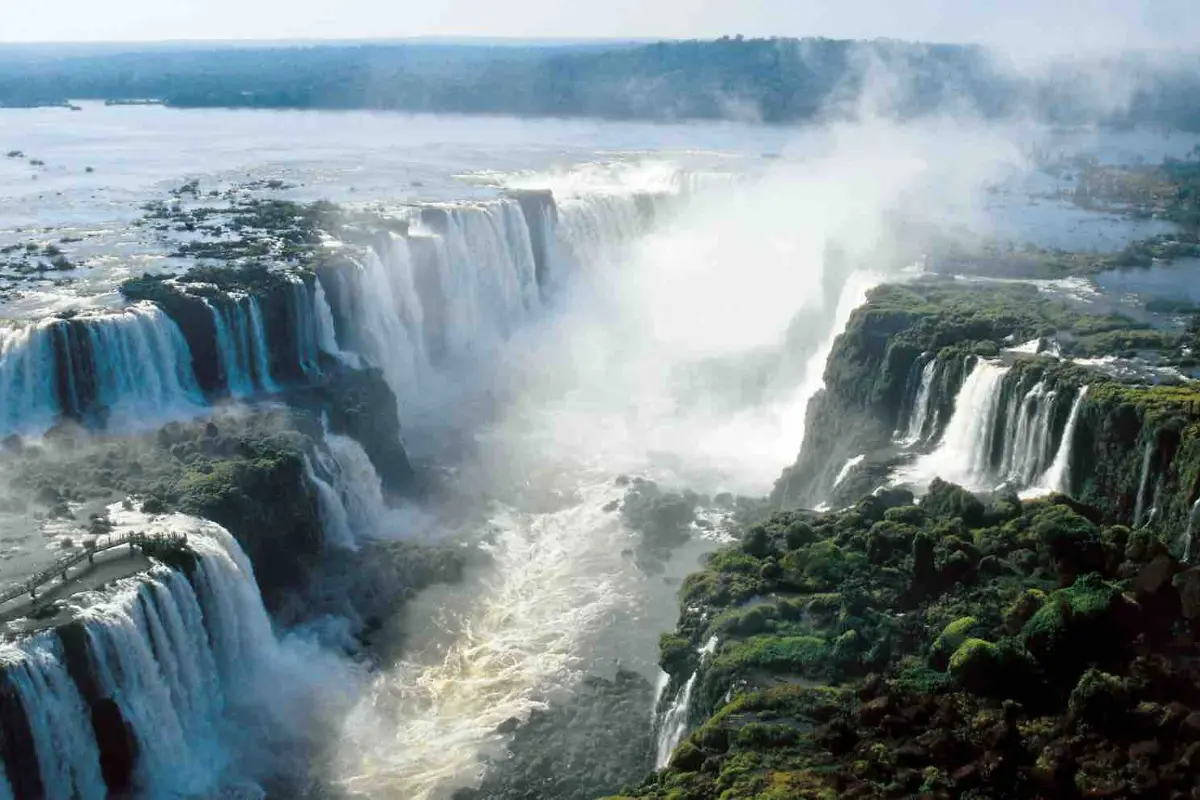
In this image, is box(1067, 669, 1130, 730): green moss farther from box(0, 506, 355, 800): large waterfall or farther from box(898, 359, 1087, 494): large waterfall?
box(0, 506, 355, 800): large waterfall

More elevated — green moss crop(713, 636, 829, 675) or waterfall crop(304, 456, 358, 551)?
green moss crop(713, 636, 829, 675)

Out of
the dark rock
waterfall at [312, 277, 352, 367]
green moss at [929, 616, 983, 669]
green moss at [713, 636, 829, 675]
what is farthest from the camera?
waterfall at [312, 277, 352, 367]

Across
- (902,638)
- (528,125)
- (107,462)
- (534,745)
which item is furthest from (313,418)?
(528,125)

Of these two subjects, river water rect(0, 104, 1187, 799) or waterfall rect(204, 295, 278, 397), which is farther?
waterfall rect(204, 295, 278, 397)

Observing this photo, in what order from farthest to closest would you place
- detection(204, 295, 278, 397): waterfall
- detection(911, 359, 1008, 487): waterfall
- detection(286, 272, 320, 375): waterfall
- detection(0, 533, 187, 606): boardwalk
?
detection(286, 272, 320, 375): waterfall → detection(204, 295, 278, 397): waterfall → detection(911, 359, 1008, 487): waterfall → detection(0, 533, 187, 606): boardwalk

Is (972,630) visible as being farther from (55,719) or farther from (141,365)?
(141,365)

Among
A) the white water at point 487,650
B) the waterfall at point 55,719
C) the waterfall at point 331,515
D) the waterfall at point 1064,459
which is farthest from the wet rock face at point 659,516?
the waterfall at point 55,719

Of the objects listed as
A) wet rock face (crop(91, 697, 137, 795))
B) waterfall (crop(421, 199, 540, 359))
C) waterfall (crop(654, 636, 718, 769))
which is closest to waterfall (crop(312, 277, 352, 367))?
waterfall (crop(421, 199, 540, 359))

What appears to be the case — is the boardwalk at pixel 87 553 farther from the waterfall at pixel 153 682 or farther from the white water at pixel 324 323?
the white water at pixel 324 323
